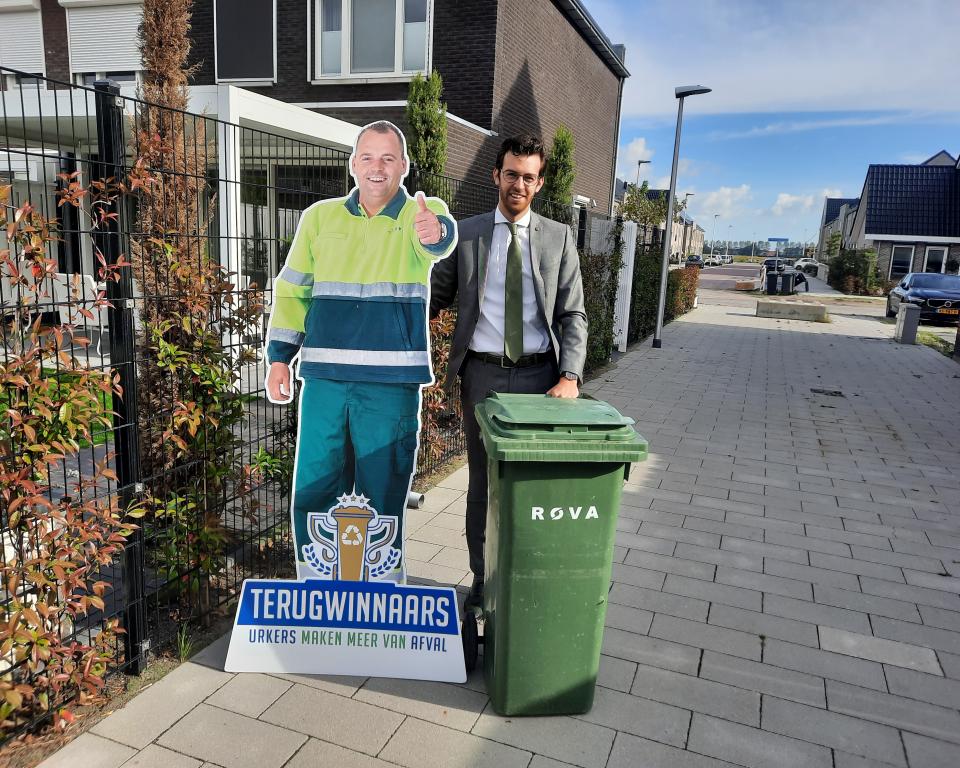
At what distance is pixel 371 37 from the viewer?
12.8m

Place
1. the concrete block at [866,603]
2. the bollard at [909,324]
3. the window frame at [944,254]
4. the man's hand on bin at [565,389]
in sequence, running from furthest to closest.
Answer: the window frame at [944,254] < the bollard at [909,324] < the concrete block at [866,603] < the man's hand on bin at [565,389]

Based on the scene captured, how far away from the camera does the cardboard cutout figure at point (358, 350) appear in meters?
3.22

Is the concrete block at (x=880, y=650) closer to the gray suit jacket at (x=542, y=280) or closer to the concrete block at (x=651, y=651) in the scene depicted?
the concrete block at (x=651, y=651)

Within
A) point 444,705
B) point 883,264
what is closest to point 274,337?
point 444,705

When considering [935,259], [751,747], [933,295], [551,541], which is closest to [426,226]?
[551,541]

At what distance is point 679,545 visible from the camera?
15.0 ft

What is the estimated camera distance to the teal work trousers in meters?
3.27

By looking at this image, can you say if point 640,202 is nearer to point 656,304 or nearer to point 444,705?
point 656,304

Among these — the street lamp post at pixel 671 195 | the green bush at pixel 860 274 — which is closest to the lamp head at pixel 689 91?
the street lamp post at pixel 671 195

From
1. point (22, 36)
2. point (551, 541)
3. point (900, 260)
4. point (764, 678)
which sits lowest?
point (764, 678)

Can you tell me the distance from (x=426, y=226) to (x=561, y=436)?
4.00 ft

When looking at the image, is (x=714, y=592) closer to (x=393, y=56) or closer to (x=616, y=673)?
(x=616, y=673)

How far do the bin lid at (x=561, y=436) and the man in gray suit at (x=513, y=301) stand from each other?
0.55 metres

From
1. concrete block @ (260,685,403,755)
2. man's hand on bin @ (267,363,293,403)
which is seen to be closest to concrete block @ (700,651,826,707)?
concrete block @ (260,685,403,755)
